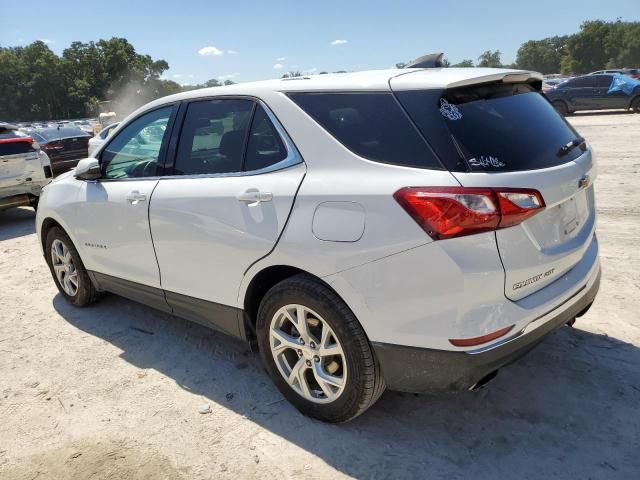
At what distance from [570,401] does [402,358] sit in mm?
1157

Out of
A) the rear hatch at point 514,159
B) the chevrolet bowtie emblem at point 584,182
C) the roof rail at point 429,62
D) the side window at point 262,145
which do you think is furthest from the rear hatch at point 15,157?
the chevrolet bowtie emblem at point 584,182

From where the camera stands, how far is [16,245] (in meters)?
7.52

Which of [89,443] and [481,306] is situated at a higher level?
[481,306]

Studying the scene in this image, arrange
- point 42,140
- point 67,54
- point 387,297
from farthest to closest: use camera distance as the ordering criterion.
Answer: point 67,54, point 42,140, point 387,297

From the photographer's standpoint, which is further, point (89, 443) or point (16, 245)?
point (16, 245)

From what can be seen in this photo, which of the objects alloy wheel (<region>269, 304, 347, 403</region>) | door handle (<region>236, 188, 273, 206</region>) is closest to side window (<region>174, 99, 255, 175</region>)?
door handle (<region>236, 188, 273, 206</region>)

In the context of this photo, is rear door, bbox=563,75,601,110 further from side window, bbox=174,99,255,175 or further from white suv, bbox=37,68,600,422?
side window, bbox=174,99,255,175

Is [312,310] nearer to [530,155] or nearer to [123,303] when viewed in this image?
→ [530,155]

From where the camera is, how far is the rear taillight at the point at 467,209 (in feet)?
7.09

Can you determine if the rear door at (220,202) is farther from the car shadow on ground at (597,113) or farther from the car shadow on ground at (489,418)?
the car shadow on ground at (597,113)

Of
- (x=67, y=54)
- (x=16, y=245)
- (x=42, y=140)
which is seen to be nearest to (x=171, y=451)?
(x=16, y=245)

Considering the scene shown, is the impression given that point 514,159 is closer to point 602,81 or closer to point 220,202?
point 220,202

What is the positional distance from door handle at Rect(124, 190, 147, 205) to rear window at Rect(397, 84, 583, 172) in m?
1.94

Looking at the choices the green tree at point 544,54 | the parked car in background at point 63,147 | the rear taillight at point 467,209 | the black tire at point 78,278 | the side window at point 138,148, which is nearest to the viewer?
the rear taillight at point 467,209
